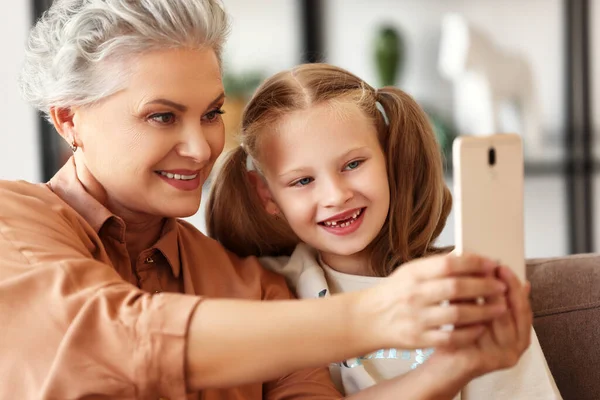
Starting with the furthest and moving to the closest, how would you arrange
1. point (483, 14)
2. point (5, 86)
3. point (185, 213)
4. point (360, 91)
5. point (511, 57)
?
point (483, 14)
point (511, 57)
point (5, 86)
point (360, 91)
point (185, 213)

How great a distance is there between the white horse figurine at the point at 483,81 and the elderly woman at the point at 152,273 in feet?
7.82

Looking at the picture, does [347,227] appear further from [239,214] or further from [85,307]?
[85,307]

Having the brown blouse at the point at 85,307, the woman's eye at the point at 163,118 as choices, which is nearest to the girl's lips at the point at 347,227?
the brown blouse at the point at 85,307

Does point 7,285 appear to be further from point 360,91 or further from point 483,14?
point 483,14

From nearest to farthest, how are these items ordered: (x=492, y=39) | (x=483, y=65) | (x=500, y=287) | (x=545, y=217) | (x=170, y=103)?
(x=500, y=287), (x=170, y=103), (x=483, y=65), (x=492, y=39), (x=545, y=217)

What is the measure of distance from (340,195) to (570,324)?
1.76ft

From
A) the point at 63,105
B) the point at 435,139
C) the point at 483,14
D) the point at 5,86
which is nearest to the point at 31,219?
the point at 63,105

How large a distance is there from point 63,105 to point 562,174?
314 cm

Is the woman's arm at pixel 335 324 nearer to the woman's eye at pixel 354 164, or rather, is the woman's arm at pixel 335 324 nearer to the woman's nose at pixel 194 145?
the woman's nose at pixel 194 145

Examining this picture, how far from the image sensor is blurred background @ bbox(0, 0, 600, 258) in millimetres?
3736

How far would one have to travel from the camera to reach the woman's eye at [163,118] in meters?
1.35

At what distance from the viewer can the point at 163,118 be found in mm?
1362

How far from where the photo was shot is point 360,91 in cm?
159

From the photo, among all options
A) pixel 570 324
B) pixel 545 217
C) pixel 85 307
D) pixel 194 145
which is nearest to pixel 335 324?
pixel 85 307
